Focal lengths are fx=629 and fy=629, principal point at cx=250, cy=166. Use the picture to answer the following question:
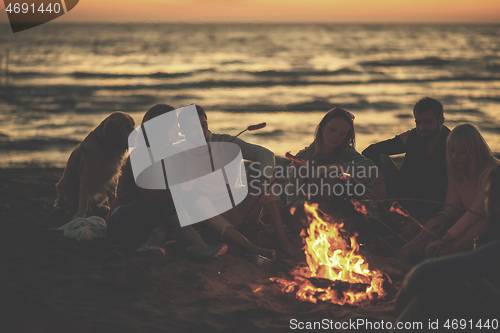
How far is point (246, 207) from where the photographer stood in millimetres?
6113

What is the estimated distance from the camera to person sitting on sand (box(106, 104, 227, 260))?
5.80m

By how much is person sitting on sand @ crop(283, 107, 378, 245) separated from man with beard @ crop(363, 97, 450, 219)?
33 cm

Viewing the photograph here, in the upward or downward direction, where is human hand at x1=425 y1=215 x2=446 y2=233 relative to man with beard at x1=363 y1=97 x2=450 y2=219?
downward

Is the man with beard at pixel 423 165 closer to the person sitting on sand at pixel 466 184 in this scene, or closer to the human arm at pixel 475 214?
the person sitting on sand at pixel 466 184

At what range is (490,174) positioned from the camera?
5.00 metres

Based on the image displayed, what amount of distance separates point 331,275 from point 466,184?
55.6 inches

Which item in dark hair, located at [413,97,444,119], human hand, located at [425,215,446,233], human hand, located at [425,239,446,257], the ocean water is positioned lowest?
the ocean water

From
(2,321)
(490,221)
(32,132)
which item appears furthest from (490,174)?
(32,132)

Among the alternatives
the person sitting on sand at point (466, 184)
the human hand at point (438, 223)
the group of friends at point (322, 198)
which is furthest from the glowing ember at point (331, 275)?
the human hand at point (438, 223)

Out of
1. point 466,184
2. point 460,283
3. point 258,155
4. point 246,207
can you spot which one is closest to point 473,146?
point 466,184

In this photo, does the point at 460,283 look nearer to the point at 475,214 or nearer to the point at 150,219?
the point at 475,214

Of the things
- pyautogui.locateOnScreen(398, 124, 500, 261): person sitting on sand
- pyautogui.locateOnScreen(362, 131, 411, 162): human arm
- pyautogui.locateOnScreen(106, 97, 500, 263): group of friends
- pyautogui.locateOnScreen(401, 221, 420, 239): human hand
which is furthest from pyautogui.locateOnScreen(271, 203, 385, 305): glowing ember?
pyautogui.locateOnScreen(362, 131, 411, 162): human arm
